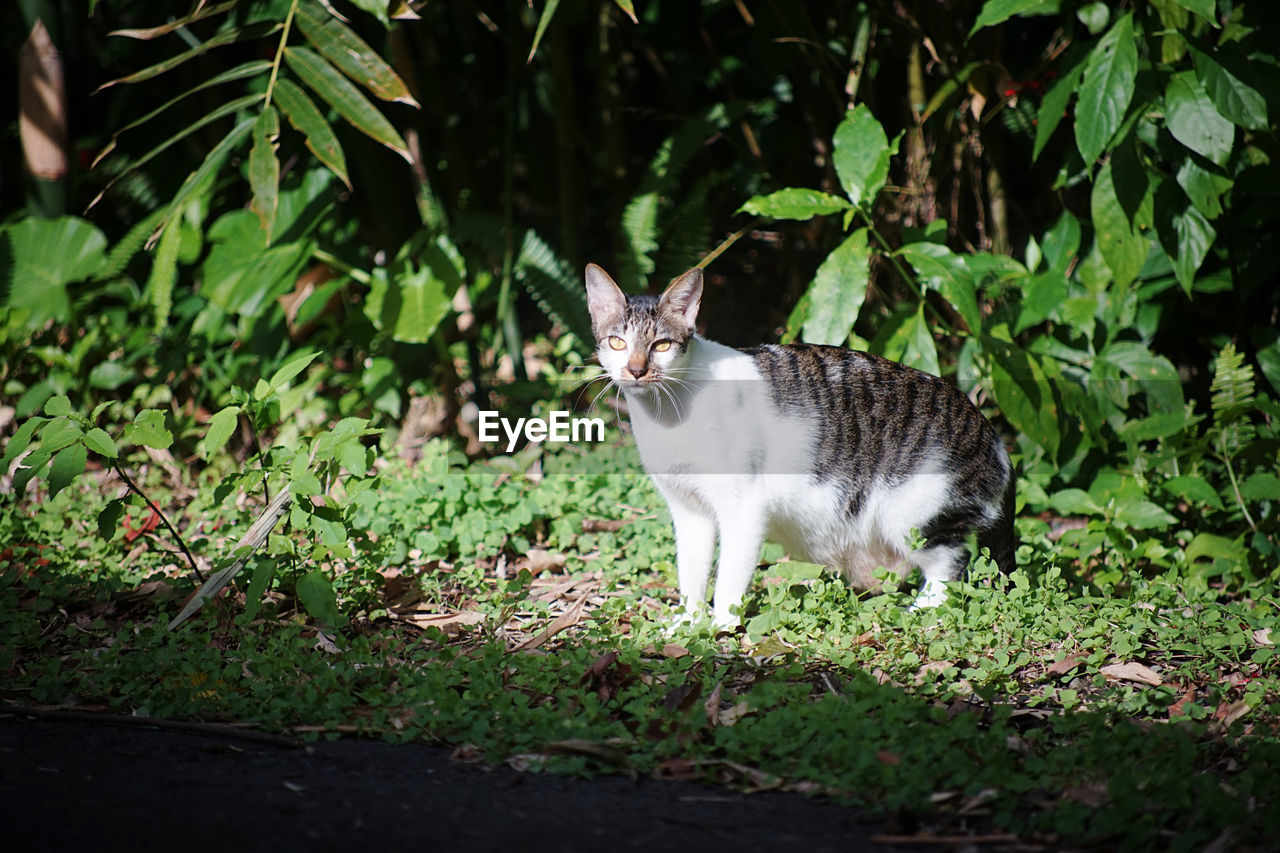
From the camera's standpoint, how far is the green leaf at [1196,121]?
361 centimetres

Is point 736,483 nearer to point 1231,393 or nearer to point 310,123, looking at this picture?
point 310,123

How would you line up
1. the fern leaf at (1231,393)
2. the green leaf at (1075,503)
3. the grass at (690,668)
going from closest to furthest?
the grass at (690,668)
the fern leaf at (1231,393)
the green leaf at (1075,503)

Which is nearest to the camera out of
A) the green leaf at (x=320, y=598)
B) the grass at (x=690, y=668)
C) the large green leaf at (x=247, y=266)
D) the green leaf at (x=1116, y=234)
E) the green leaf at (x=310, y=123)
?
the grass at (x=690, y=668)

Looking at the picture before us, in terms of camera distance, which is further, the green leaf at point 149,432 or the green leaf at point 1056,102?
the green leaf at point 1056,102

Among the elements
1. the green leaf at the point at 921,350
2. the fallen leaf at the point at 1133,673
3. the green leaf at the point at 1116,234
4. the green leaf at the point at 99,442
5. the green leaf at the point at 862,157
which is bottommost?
the fallen leaf at the point at 1133,673

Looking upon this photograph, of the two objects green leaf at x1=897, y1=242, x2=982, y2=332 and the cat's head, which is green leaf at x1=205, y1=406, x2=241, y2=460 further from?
green leaf at x1=897, y1=242, x2=982, y2=332

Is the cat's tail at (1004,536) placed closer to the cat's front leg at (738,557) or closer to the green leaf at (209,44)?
the cat's front leg at (738,557)

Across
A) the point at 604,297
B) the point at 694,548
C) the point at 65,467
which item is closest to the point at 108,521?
the point at 65,467

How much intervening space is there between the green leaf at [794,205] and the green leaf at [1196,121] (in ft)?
3.79

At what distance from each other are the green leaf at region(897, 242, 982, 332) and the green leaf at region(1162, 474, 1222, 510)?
105cm

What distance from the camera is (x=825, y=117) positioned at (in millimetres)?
5633

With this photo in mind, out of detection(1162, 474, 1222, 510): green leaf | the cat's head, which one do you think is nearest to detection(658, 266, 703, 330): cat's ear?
the cat's head

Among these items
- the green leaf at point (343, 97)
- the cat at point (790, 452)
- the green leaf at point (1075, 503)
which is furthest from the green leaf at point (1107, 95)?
the green leaf at point (343, 97)

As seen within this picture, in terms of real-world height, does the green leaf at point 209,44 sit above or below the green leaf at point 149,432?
above
